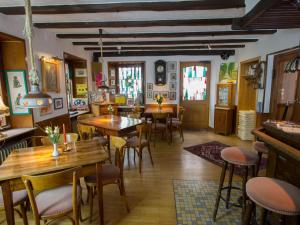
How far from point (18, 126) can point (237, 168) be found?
3855 millimetres

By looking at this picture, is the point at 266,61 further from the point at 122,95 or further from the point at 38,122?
the point at 38,122

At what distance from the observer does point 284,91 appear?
146 inches

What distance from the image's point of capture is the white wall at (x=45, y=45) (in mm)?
2705

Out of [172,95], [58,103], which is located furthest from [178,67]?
[58,103]

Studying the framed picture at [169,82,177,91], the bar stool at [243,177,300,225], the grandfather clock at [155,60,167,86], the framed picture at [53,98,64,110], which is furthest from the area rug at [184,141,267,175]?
the framed picture at [53,98,64,110]

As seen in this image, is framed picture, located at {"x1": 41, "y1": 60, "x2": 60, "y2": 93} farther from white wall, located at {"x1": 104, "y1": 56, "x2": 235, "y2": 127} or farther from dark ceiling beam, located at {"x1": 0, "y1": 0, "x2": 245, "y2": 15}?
white wall, located at {"x1": 104, "y1": 56, "x2": 235, "y2": 127}

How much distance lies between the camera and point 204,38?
13.8 feet

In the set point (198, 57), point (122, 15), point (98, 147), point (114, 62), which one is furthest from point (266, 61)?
point (114, 62)

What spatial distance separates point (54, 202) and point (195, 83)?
5442 mm

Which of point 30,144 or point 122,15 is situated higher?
point 122,15

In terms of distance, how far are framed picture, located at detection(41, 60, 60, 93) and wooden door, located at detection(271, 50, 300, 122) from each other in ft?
14.8

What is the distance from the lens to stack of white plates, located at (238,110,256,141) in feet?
15.4

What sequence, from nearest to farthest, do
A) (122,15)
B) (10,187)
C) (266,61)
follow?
(10,187) → (122,15) → (266,61)

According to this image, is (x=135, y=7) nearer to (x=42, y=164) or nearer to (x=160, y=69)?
(x=42, y=164)
